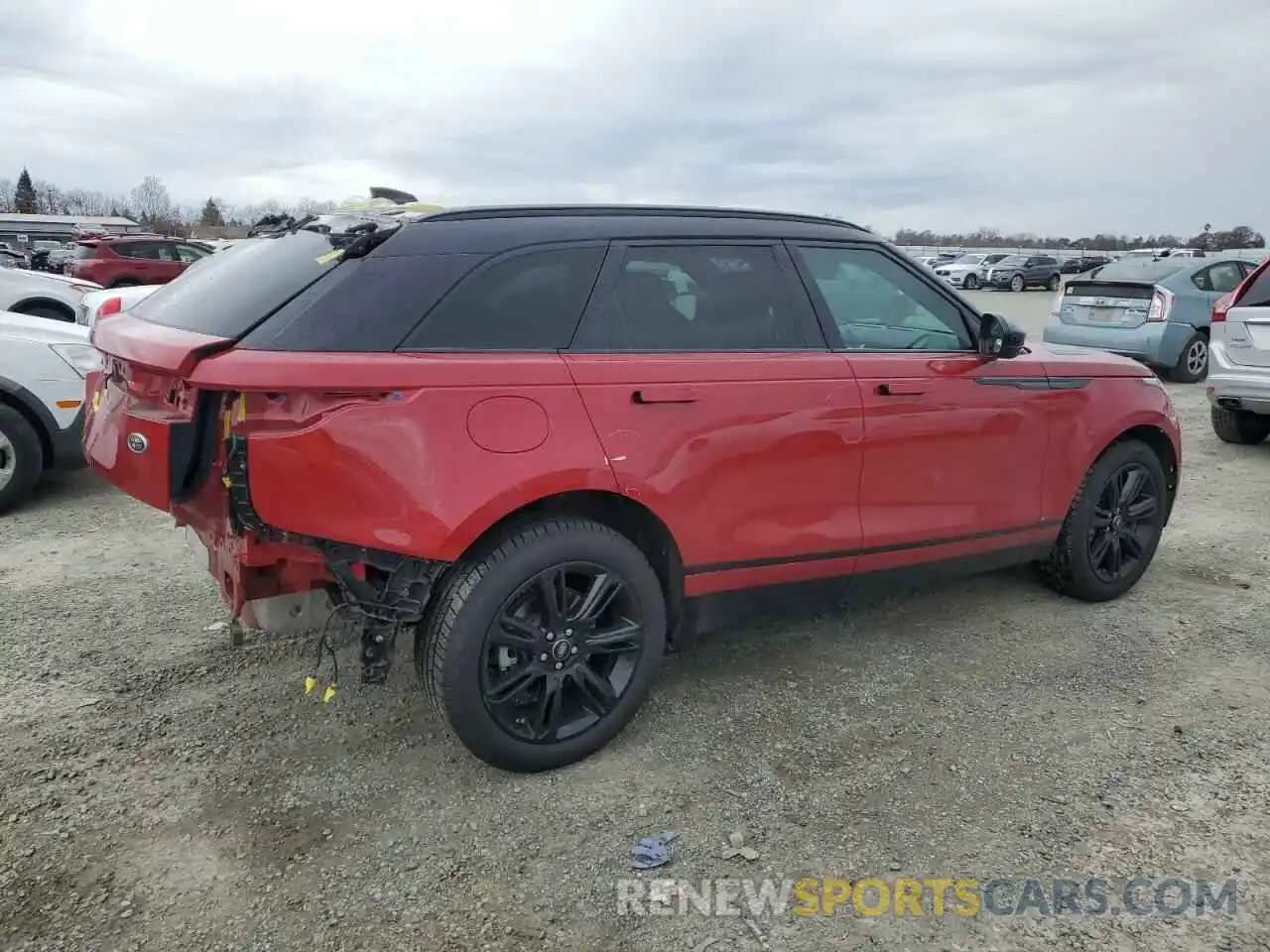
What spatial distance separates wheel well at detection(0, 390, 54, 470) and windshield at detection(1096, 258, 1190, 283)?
1111 cm

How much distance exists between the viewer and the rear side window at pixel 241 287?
280 cm

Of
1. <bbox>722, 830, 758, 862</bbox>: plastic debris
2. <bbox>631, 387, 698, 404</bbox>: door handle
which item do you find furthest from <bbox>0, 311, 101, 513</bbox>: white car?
<bbox>722, 830, 758, 862</bbox>: plastic debris

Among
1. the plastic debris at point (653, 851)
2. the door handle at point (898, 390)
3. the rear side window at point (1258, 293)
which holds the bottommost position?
the plastic debris at point (653, 851)

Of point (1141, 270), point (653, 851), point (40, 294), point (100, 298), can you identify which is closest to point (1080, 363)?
point (653, 851)

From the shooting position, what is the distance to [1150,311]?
36.3ft

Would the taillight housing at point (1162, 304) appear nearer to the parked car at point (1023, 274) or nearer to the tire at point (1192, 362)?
the tire at point (1192, 362)

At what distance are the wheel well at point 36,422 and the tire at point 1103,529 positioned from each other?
5763mm

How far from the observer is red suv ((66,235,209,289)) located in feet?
69.1

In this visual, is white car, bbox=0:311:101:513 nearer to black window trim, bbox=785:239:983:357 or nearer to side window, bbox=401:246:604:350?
side window, bbox=401:246:604:350

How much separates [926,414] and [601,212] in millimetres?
1437

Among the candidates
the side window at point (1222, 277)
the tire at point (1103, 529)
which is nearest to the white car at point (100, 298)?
the tire at point (1103, 529)

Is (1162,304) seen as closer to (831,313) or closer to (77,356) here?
(831,313)

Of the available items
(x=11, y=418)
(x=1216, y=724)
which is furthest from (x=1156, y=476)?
(x=11, y=418)

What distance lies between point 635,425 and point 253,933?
1.70 meters
